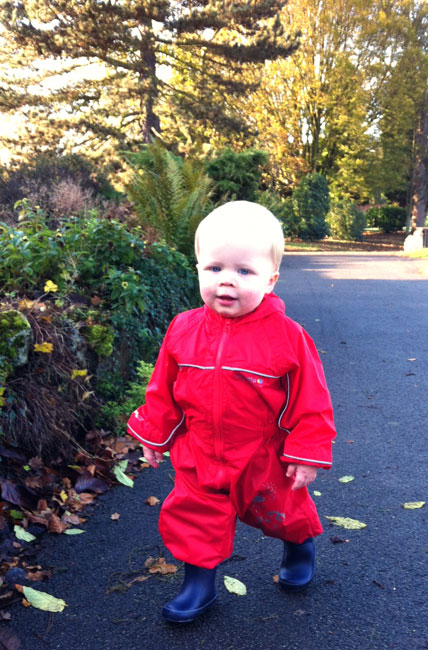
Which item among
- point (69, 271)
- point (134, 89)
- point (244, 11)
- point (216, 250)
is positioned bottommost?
point (69, 271)

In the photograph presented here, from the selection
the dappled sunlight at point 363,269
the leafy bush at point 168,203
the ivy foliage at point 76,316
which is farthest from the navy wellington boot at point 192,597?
the dappled sunlight at point 363,269

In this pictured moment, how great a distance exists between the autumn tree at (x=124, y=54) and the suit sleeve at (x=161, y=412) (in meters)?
18.3

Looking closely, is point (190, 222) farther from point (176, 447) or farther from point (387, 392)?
point (176, 447)

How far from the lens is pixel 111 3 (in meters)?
18.8

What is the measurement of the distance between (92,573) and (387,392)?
138 inches

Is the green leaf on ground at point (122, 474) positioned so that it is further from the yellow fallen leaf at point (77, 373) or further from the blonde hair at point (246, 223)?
the blonde hair at point (246, 223)

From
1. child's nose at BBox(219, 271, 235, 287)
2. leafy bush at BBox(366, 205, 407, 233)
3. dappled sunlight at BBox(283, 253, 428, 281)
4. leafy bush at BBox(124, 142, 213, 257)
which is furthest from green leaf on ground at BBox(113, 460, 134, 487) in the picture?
leafy bush at BBox(366, 205, 407, 233)

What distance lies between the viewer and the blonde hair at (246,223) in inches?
91.4

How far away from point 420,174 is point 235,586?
37.2 m

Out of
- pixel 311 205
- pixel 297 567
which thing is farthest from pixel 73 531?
pixel 311 205

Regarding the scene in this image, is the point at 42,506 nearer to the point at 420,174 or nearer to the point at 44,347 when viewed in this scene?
the point at 44,347

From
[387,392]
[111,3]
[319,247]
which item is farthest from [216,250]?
[319,247]

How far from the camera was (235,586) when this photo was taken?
271cm

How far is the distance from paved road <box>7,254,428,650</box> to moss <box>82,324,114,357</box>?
838 millimetres
